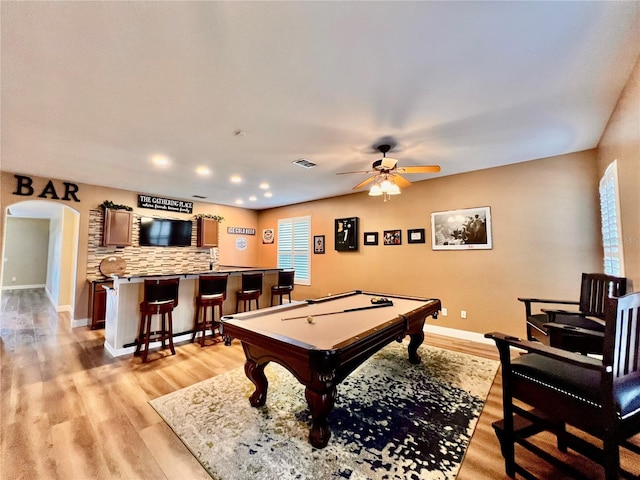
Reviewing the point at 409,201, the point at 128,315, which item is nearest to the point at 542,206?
the point at 409,201

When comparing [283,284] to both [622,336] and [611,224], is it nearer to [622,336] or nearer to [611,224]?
[622,336]

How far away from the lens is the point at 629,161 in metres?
2.12

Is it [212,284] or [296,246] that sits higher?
[296,246]

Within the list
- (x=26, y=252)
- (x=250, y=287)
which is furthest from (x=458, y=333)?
(x=26, y=252)

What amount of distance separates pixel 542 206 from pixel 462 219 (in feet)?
3.40

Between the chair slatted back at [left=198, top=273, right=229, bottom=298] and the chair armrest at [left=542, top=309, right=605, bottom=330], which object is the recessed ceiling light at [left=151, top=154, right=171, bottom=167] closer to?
the chair slatted back at [left=198, top=273, right=229, bottom=298]

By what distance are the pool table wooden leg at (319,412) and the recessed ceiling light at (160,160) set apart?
354 centimetres

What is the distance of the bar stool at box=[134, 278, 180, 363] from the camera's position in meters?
3.52

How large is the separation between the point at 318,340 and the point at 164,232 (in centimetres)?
551

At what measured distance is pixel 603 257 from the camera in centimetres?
332

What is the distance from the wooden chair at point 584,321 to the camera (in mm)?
2297

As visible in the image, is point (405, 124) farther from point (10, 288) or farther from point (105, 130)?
point (10, 288)

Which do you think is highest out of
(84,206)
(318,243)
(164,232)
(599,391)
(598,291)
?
(84,206)

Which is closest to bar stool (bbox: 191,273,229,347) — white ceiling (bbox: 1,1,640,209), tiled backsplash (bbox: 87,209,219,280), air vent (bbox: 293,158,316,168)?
white ceiling (bbox: 1,1,640,209)
